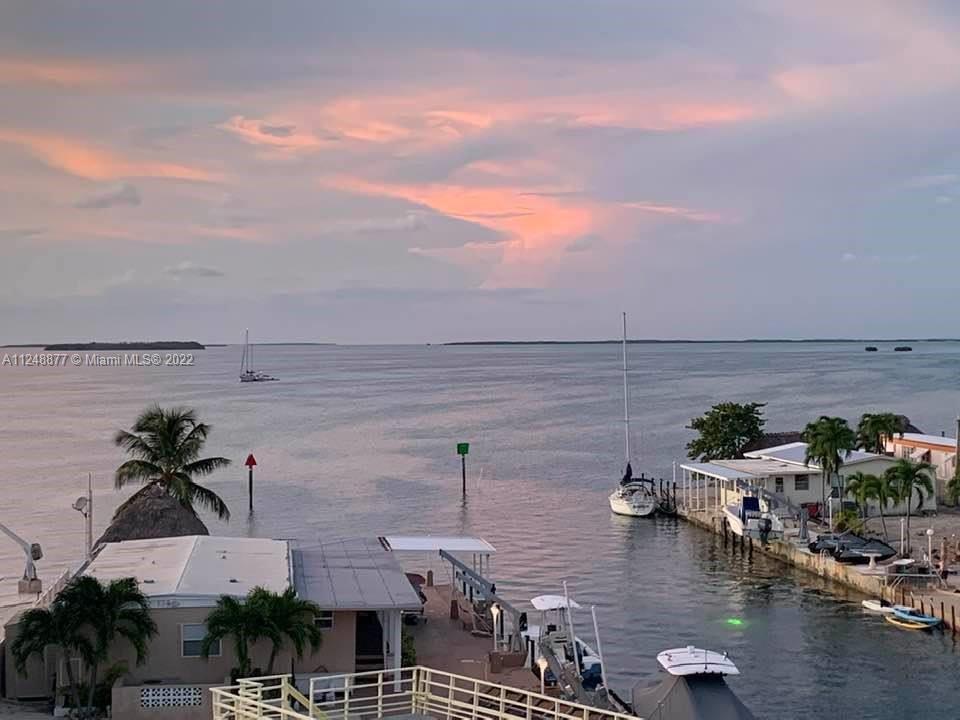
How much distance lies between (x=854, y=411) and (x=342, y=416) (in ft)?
226

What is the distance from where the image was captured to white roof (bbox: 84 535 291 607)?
2445 centimetres

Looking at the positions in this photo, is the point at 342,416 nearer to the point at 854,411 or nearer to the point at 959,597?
the point at 854,411

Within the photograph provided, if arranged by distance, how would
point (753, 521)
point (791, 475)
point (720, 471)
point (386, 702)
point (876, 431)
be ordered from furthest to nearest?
point (876, 431)
point (720, 471)
point (791, 475)
point (753, 521)
point (386, 702)

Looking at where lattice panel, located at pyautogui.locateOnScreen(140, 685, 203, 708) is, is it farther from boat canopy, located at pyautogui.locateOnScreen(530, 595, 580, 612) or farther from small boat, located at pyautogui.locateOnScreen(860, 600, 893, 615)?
small boat, located at pyautogui.locateOnScreen(860, 600, 893, 615)

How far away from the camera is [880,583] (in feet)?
133

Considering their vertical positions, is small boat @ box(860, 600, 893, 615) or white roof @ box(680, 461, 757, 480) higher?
white roof @ box(680, 461, 757, 480)

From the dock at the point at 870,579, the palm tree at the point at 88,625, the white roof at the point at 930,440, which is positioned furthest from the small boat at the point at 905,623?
the white roof at the point at 930,440

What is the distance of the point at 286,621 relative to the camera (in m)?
23.6

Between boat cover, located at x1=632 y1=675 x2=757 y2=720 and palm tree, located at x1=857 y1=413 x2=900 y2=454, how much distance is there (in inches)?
1752

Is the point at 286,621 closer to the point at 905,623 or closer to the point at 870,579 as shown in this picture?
the point at 905,623

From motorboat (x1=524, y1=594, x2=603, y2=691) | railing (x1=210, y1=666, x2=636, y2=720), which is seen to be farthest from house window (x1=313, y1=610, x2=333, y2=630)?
motorboat (x1=524, y1=594, x2=603, y2=691)

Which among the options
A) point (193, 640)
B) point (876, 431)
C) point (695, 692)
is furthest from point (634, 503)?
point (193, 640)

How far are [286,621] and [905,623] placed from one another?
22892 millimetres

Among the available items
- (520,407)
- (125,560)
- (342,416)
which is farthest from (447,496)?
(520,407)
